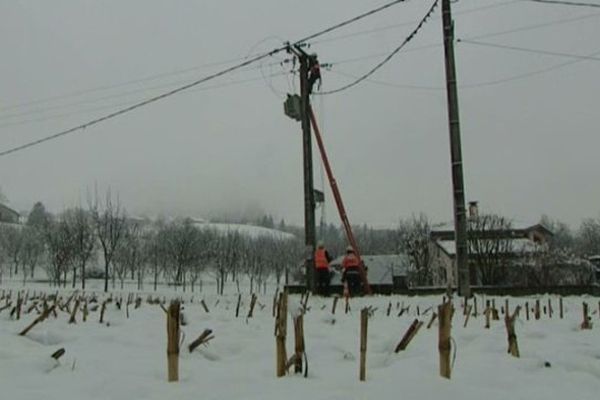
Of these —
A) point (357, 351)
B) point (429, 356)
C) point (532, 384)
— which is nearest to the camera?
point (532, 384)

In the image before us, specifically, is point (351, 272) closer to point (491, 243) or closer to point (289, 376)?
point (289, 376)

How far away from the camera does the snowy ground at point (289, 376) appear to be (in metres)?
2.75

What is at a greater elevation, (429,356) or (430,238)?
(430,238)

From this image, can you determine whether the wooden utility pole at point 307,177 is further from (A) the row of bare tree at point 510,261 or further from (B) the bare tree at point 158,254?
(B) the bare tree at point 158,254

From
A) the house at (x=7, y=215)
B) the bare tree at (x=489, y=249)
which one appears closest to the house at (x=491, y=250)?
the bare tree at (x=489, y=249)

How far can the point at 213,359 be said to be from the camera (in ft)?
12.5

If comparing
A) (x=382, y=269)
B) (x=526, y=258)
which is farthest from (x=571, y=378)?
(x=382, y=269)

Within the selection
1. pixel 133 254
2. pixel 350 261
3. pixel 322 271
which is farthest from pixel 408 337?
pixel 133 254

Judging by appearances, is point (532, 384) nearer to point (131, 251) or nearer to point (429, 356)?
point (429, 356)

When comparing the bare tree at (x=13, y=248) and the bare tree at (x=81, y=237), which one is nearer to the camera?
the bare tree at (x=81, y=237)

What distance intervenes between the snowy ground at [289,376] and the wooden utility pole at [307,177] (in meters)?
8.74

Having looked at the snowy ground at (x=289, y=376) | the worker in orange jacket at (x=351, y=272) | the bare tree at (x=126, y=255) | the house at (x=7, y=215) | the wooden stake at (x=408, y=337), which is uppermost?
the house at (x=7, y=215)

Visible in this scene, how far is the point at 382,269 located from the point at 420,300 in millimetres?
34275

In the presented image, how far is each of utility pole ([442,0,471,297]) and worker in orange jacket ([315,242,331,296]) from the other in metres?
4.06
